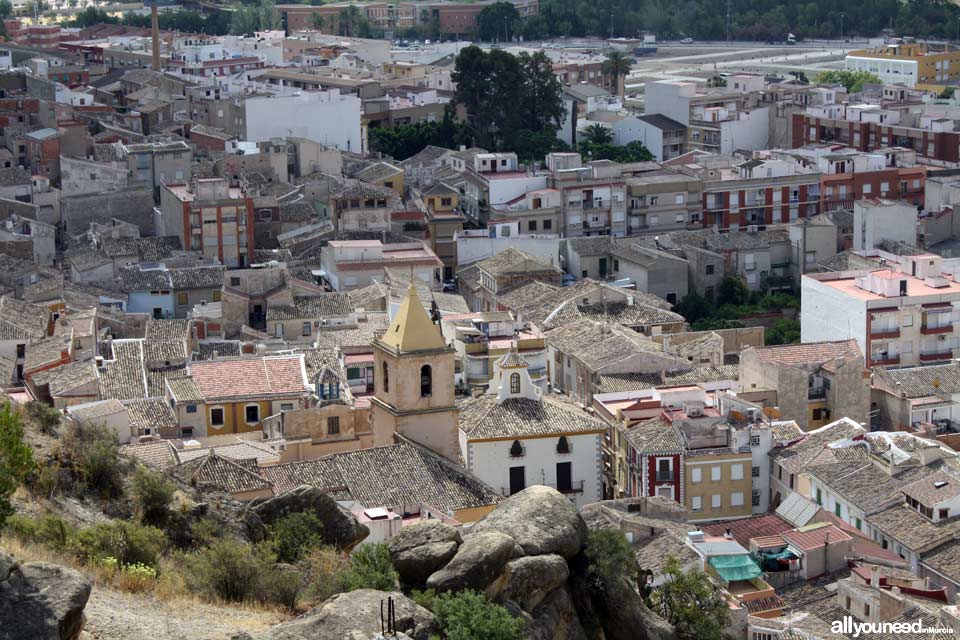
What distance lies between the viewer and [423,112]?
3059 inches

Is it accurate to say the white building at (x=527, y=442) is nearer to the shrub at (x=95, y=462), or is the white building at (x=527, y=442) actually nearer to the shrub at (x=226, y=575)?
the shrub at (x=95, y=462)

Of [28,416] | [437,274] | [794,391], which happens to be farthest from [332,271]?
[28,416]

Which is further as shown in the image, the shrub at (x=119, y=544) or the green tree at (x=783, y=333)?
the green tree at (x=783, y=333)

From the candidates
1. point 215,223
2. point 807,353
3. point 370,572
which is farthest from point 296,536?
point 215,223

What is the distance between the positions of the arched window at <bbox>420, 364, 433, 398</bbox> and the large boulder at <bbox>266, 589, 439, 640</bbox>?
13.5m

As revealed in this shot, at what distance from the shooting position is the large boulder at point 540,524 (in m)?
19.3

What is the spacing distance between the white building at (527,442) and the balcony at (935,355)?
1313 cm

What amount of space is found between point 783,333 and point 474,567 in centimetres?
3340

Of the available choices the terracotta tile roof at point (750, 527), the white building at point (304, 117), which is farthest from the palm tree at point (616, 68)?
the terracotta tile roof at point (750, 527)

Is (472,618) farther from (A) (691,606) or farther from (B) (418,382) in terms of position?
(B) (418,382)

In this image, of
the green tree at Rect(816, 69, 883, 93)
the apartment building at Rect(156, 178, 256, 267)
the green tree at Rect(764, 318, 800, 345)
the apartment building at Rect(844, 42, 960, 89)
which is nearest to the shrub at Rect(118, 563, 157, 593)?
the green tree at Rect(764, 318, 800, 345)

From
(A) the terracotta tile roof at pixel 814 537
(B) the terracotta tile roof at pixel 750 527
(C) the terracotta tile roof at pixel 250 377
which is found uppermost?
(C) the terracotta tile roof at pixel 250 377

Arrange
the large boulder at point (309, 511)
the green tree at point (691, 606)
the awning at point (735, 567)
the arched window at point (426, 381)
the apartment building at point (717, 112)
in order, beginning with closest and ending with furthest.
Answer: the large boulder at point (309, 511) → the green tree at point (691, 606) → the awning at point (735, 567) → the arched window at point (426, 381) → the apartment building at point (717, 112)

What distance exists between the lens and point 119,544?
18.5 m
